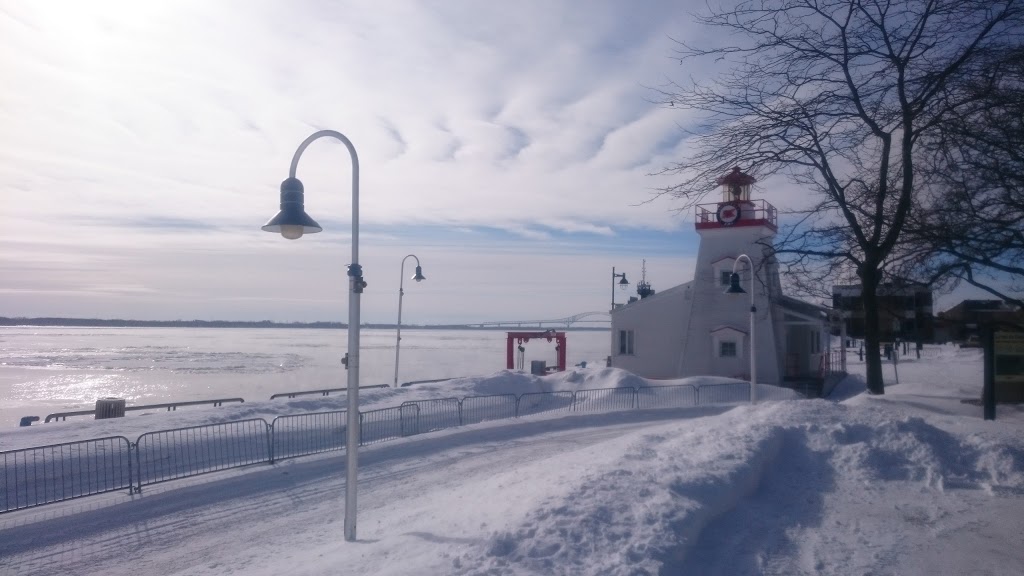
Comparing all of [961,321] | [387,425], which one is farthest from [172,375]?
[961,321]

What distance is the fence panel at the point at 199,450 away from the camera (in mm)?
13159

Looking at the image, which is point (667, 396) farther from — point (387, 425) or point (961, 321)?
point (961, 321)

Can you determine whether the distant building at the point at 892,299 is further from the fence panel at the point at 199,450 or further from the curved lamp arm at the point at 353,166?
the fence panel at the point at 199,450

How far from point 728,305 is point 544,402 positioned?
13.3 m

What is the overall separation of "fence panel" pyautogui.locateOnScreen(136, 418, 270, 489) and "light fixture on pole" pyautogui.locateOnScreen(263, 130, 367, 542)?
5665 mm

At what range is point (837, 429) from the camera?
10758 mm

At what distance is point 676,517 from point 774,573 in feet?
3.19

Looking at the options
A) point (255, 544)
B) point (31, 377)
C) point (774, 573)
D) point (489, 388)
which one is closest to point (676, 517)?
point (774, 573)

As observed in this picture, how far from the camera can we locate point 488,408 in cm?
2208

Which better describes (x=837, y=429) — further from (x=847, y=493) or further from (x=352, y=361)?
(x=352, y=361)

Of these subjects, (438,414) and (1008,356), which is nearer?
(1008,356)

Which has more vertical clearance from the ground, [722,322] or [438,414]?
[722,322]

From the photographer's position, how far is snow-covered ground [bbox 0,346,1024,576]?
652 centimetres

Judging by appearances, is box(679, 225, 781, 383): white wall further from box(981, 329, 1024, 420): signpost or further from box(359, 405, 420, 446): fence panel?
box(359, 405, 420, 446): fence panel
